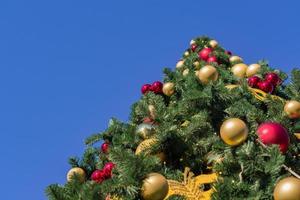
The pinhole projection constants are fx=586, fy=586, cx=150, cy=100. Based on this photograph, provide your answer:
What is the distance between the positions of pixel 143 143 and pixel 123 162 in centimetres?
98

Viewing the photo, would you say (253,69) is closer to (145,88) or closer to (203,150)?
(145,88)

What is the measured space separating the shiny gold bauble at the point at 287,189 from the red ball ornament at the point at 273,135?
673mm

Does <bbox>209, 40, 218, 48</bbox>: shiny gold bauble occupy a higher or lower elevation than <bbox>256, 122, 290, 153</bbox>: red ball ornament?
higher

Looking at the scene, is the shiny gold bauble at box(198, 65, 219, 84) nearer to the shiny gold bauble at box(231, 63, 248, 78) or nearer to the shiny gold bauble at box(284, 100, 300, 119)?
the shiny gold bauble at box(284, 100, 300, 119)

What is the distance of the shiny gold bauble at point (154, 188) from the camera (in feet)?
12.8

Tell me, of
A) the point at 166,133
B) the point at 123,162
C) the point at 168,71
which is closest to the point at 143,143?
the point at 166,133

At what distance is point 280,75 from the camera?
763cm

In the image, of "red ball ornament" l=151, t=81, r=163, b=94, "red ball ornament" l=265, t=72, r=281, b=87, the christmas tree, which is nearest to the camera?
the christmas tree

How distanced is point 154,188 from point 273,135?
1.18 metres

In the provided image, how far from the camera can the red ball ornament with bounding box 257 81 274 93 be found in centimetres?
707

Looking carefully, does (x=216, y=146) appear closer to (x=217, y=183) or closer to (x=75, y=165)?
(x=217, y=183)

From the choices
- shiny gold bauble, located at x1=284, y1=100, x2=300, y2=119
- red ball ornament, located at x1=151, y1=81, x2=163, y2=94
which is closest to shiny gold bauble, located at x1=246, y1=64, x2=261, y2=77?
red ball ornament, located at x1=151, y1=81, x2=163, y2=94

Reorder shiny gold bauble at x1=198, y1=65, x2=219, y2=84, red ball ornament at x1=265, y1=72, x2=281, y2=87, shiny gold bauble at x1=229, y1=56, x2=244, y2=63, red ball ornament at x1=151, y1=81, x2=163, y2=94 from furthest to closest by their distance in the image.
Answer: shiny gold bauble at x1=229, y1=56, x2=244, y2=63
red ball ornament at x1=151, y1=81, x2=163, y2=94
red ball ornament at x1=265, y1=72, x2=281, y2=87
shiny gold bauble at x1=198, y1=65, x2=219, y2=84

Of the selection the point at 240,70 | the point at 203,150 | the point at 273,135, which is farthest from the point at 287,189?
the point at 240,70
